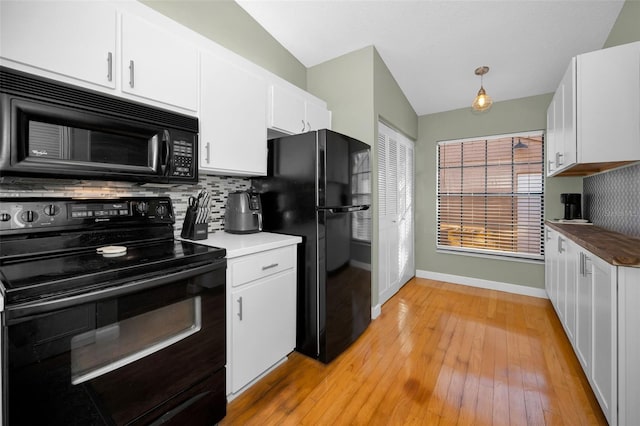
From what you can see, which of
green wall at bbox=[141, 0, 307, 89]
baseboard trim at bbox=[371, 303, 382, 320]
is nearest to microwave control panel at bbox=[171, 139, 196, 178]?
green wall at bbox=[141, 0, 307, 89]

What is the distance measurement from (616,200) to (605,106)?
0.93m

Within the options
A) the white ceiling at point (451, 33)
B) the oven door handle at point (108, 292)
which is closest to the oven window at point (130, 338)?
the oven door handle at point (108, 292)

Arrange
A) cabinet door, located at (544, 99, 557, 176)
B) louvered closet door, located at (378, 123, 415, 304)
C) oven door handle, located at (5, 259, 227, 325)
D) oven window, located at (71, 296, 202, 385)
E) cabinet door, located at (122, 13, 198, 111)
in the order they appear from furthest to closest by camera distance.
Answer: louvered closet door, located at (378, 123, 415, 304), cabinet door, located at (544, 99, 557, 176), cabinet door, located at (122, 13, 198, 111), oven window, located at (71, 296, 202, 385), oven door handle, located at (5, 259, 227, 325)

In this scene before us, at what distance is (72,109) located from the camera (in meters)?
1.14

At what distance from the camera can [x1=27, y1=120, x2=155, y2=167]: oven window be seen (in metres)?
1.09

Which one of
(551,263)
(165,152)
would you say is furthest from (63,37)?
(551,263)

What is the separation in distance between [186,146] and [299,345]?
5.28ft

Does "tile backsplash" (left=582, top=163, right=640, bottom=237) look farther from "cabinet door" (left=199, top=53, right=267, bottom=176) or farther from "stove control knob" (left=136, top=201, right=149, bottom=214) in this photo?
"stove control knob" (left=136, top=201, right=149, bottom=214)

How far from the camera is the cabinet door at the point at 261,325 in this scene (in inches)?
60.7

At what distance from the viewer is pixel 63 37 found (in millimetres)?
1119

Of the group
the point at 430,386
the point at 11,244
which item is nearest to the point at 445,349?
the point at 430,386

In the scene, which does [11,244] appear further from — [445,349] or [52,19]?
[445,349]

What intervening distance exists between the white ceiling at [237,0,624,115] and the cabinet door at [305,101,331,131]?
0.62m

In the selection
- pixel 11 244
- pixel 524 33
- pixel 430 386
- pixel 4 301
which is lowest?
pixel 430 386
